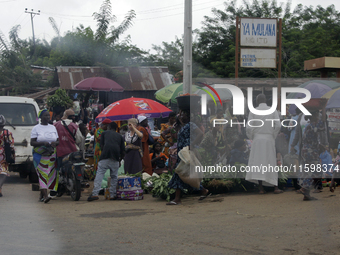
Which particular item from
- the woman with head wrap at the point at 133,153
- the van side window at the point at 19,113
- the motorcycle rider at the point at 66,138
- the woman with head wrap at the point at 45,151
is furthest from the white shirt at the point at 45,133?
the van side window at the point at 19,113

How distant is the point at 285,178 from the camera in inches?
331

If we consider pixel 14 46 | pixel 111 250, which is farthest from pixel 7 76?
pixel 111 250

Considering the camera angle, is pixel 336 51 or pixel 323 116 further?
pixel 336 51

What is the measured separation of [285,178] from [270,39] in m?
4.45

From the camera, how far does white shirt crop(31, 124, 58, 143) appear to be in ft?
26.7

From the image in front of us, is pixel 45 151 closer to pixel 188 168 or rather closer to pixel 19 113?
pixel 188 168

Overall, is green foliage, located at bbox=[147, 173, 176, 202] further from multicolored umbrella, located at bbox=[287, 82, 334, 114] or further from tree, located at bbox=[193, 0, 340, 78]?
tree, located at bbox=[193, 0, 340, 78]

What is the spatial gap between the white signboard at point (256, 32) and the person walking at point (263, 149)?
337 centimetres

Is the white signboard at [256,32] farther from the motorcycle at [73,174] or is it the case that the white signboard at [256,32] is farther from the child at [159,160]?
the motorcycle at [73,174]

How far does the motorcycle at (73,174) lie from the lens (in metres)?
8.35

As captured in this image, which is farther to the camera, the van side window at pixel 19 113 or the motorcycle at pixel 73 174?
the van side window at pixel 19 113

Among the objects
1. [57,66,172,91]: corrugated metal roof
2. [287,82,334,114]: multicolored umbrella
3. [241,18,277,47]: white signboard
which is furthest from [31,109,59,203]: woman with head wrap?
[57,66,172,91]: corrugated metal roof

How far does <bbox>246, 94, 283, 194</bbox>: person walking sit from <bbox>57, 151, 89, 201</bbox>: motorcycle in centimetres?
332

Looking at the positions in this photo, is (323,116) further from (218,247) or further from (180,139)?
(218,247)
